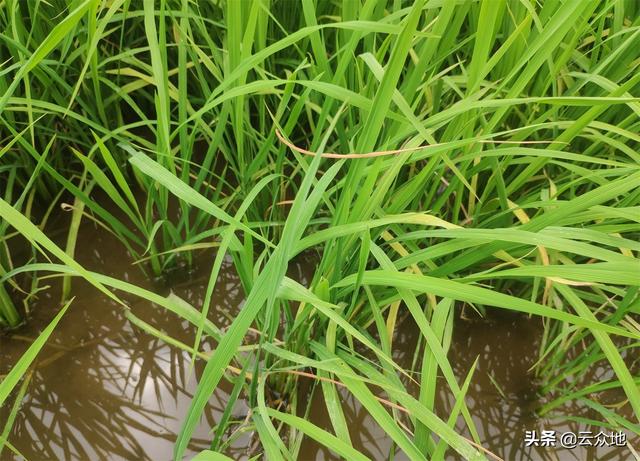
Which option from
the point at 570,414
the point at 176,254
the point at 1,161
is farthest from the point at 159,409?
the point at 570,414

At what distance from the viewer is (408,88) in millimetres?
798

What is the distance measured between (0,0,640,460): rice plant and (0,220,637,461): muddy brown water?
0.03 m

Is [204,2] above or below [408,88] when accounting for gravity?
above

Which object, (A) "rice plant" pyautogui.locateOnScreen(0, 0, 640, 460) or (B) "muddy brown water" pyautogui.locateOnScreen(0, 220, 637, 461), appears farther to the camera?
(B) "muddy brown water" pyautogui.locateOnScreen(0, 220, 637, 461)

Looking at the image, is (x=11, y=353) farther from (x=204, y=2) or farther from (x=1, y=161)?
(x=204, y=2)

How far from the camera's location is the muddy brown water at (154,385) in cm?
85

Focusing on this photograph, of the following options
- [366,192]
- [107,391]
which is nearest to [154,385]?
[107,391]

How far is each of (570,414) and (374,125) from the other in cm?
62

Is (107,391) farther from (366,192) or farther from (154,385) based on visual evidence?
(366,192)

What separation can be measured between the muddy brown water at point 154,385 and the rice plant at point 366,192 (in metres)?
0.03

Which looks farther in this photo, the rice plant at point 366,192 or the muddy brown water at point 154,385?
the muddy brown water at point 154,385

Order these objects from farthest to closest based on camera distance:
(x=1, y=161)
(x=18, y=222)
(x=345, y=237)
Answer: (x=1, y=161) < (x=345, y=237) < (x=18, y=222)

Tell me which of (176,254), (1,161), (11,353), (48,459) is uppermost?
(1,161)

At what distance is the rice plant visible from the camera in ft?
2.02
